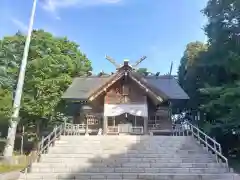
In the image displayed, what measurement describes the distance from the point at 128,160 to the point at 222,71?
39.2 ft

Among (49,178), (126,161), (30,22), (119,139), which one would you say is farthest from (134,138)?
(30,22)

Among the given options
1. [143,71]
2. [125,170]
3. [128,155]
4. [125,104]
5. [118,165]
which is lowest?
[125,170]

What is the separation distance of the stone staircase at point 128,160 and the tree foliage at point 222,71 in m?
3.16

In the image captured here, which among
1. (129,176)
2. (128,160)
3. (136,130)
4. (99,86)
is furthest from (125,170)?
(136,130)

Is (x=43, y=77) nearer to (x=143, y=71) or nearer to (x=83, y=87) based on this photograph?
(x=83, y=87)

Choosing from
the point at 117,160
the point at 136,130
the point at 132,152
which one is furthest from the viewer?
the point at 136,130

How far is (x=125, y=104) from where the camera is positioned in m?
21.6

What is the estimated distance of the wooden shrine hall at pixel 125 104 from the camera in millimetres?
20719

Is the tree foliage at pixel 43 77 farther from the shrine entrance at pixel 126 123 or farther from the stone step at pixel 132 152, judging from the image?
the stone step at pixel 132 152

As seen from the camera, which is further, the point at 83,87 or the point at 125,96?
the point at 83,87

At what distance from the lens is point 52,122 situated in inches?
1078

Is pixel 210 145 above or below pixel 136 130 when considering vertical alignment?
below

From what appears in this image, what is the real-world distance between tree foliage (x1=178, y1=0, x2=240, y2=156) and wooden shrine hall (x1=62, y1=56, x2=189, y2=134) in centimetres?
268

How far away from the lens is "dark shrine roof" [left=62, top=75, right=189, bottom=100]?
2166 cm
